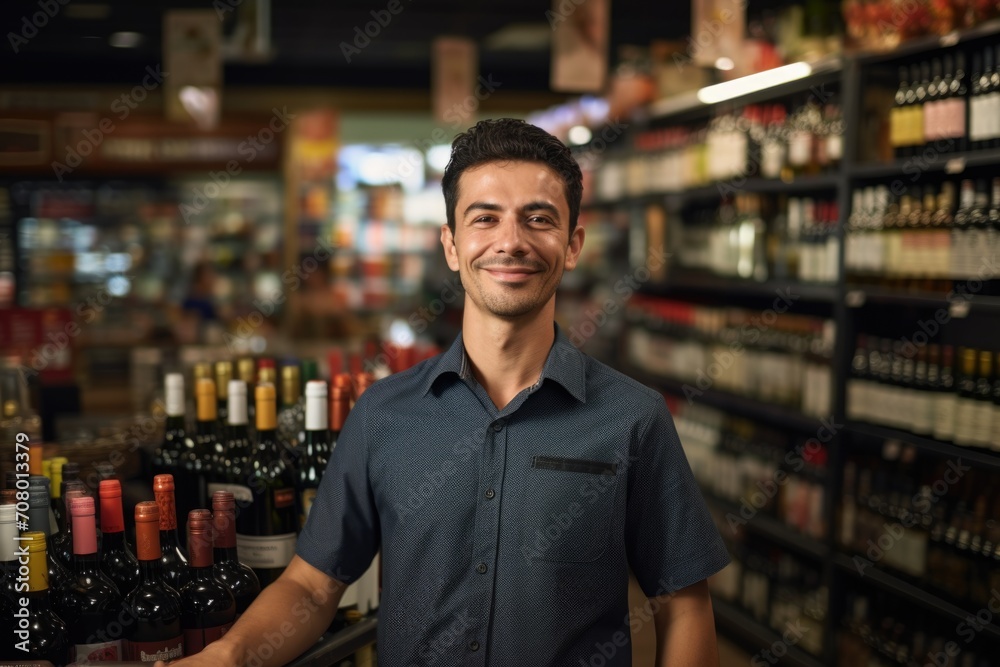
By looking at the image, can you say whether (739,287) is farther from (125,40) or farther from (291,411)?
(125,40)

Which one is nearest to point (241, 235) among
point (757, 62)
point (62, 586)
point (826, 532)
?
point (757, 62)

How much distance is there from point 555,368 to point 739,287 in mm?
3477

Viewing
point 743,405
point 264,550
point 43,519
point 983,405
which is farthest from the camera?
point 743,405

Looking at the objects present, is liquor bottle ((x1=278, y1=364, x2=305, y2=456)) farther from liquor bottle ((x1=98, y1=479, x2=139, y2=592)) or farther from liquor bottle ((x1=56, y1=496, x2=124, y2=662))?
liquor bottle ((x1=56, y1=496, x2=124, y2=662))

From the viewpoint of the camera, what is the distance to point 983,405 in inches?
140

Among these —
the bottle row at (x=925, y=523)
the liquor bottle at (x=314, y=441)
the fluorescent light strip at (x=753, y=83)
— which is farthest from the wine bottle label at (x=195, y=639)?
the fluorescent light strip at (x=753, y=83)

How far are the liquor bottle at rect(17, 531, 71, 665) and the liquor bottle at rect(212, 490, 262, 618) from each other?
305mm

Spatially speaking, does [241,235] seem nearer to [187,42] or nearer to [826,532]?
[187,42]

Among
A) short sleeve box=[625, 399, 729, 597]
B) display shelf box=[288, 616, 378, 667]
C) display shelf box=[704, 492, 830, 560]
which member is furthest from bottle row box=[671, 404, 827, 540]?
short sleeve box=[625, 399, 729, 597]

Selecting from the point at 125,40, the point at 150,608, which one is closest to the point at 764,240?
the point at 150,608

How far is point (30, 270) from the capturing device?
9.47m

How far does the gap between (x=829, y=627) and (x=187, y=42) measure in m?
4.94

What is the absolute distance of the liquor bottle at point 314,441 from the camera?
2.37 metres

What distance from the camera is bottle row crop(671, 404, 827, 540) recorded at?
15.1 ft
